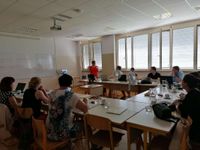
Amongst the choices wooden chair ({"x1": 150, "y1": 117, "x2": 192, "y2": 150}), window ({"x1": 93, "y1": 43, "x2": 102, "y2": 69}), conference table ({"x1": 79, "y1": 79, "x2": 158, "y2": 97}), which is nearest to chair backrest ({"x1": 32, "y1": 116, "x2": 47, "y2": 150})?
wooden chair ({"x1": 150, "y1": 117, "x2": 192, "y2": 150})

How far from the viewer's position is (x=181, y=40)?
20.5ft

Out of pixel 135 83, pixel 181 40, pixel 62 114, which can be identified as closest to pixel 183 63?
pixel 181 40

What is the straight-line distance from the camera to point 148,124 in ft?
5.63

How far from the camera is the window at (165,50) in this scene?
6586mm

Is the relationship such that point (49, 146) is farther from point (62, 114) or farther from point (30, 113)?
point (30, 113)

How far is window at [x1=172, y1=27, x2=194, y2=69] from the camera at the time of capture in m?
6.04

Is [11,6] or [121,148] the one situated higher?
[11,6]

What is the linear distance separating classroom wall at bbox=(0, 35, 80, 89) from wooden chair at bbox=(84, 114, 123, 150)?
248 inches

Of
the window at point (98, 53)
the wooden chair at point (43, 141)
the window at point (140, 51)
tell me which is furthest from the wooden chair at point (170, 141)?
the window at point (98, 53)

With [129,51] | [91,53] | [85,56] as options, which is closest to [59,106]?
[129,51]

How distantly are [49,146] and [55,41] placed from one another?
7542 millimetres

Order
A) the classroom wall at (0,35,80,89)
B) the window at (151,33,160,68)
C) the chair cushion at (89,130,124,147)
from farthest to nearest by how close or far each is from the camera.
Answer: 1. the classroom wall at (0,35,80,89)
2. the window at (151,33,160,68)
3. the chair cushion at (89,130,124,147)

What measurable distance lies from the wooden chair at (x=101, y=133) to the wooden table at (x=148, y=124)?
21cm

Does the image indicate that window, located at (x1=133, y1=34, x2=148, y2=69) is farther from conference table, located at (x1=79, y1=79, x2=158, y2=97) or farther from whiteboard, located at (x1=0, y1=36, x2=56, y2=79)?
whiteboard, located at (x1=0, y1=36, x2=56, y2=79)
